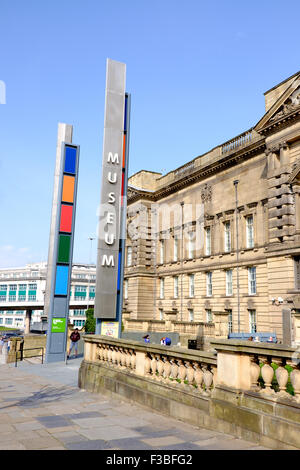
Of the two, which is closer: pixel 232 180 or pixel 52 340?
pixel 52 340

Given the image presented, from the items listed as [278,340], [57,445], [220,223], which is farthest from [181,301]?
[57,445]

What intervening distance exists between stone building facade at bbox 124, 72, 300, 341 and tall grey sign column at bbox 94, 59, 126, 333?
11636 millimetres

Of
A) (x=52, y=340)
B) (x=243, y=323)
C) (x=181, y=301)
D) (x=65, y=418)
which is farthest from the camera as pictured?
(x=181, y=301)

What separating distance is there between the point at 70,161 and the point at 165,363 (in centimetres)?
1884

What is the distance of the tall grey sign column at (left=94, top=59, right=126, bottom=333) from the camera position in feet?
63.9

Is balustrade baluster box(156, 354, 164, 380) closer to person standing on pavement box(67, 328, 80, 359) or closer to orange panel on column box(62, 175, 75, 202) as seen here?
person standing on pavement box(67, 328, 80, 359)

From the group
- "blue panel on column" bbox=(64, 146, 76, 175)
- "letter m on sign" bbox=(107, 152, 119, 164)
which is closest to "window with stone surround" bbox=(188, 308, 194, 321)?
"blue panel on column" bbox=(64, 146, 76, 175)

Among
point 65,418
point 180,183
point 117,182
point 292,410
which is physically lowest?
point 65,418

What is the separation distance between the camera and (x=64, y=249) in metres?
24.9

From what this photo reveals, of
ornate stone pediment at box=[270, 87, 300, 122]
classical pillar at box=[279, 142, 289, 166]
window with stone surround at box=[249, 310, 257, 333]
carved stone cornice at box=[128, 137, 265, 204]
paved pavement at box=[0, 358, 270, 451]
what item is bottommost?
paved pavement at box=[0, 358, 270, 451]

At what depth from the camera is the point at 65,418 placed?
9109mm

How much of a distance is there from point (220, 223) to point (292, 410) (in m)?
32.1
